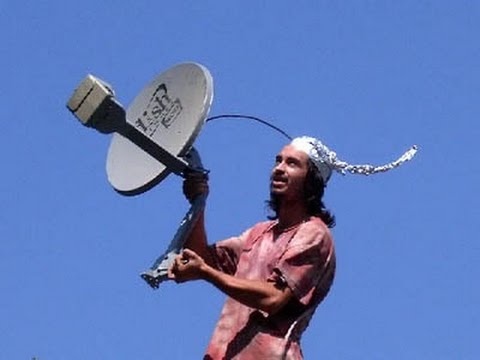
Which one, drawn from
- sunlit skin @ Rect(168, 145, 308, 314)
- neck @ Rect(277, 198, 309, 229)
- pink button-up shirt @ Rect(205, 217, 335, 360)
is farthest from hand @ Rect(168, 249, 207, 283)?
neck @ Rect(277, 198, 309, 229)

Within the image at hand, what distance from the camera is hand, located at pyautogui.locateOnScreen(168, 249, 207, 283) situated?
8.78 m

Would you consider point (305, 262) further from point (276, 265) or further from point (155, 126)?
point (155, 126)

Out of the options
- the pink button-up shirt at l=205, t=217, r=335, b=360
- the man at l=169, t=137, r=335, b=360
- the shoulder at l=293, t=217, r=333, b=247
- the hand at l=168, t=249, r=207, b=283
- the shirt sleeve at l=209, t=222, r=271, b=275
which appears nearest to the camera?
the hand at l=168, t=249, r=207, b=283

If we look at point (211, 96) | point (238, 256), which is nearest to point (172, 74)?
point (211, 96)

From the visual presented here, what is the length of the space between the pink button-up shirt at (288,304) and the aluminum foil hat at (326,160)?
34cm

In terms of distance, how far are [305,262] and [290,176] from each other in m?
0.59

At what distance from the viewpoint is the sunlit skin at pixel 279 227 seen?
881cm

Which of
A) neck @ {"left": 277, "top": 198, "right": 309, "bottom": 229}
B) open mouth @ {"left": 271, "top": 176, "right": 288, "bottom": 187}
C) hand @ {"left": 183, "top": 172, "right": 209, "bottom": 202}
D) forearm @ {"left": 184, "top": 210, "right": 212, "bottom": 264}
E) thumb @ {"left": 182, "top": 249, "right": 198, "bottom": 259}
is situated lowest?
thumb @ {"left": 182, "top": 249, "right": 198, "bottom": 259}

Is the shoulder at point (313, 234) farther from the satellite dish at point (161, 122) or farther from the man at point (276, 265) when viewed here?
the satellite dish at point (161, 122)

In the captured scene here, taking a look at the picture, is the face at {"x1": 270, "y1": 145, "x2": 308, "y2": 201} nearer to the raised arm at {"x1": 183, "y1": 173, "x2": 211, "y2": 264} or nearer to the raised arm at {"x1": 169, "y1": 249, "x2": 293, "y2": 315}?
the raised arm at {"x1": 183, "y1": 173, "x2": 211, "y2": 264}

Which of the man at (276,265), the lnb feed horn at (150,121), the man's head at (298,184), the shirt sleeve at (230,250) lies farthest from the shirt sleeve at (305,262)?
the lnb feed horn at (150,121)

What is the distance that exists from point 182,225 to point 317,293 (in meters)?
0.85

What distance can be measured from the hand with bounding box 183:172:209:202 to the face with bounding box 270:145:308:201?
38cm

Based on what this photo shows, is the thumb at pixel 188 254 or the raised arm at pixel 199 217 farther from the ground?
the raised arm at pixel 199 217
